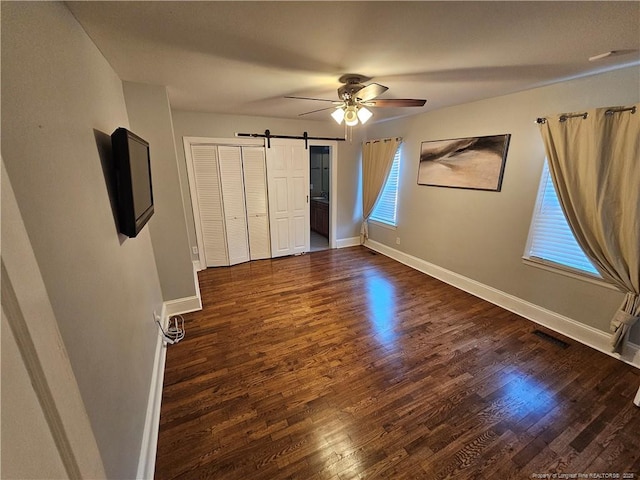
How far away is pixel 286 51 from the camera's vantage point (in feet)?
5.49

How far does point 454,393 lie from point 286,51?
2669 millimetres

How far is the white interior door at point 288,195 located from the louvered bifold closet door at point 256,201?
91 mm

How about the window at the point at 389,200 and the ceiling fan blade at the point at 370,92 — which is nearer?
the ceiling fan blade at the point at 370,92

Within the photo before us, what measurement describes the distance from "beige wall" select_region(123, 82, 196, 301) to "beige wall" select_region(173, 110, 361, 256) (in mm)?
1206

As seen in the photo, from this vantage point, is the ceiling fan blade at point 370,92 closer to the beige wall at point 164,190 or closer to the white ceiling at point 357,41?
the white ceiling at point 357,41

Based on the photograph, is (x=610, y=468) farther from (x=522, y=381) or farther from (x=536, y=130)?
(x=536, y=130)

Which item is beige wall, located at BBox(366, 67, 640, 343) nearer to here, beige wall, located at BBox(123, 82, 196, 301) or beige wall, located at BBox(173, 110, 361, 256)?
beige wall, located at BBox(173, 110, 361, 256)

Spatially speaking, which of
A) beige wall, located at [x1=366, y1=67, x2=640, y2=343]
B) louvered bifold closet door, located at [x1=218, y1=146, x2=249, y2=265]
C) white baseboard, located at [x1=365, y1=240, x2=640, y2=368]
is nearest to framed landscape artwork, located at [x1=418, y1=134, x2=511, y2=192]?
beige wall, located at [x1=366, y1=67, x2=640, y2=343]

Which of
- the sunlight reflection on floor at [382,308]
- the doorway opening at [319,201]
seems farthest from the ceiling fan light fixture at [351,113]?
the doorway opening at [319,201]

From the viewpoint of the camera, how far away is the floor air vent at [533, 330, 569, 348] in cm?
243

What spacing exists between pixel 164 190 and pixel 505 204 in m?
3.68

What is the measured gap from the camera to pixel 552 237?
2582 millimetres

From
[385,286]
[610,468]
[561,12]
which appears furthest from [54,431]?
[385,286]

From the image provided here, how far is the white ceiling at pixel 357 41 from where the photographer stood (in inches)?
49.3
